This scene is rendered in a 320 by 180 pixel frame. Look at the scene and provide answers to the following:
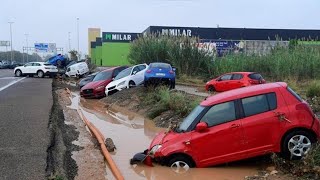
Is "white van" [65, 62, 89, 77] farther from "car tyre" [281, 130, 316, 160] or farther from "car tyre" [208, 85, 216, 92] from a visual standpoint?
"car tyre" [281, 130, 316, 160]

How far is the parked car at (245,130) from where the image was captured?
28.7ft

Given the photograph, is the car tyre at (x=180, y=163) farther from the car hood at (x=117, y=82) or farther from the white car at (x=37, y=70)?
the white car at (x=37, y=70)

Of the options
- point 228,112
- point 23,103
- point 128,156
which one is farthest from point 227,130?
point 23,103

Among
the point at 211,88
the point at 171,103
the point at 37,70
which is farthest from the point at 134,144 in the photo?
the point at 37,70

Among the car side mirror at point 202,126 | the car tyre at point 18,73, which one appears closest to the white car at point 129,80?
the car side mirror at point 202,126

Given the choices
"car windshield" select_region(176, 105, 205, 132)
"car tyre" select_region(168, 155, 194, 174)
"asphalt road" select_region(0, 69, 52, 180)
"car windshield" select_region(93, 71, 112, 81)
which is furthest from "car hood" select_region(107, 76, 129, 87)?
"car tyre" select_region(168, 155, 194, 174)

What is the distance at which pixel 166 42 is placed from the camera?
121ft

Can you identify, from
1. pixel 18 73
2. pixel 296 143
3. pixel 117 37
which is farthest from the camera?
pixel 117 37

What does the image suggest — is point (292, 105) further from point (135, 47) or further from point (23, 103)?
point (135, 47)

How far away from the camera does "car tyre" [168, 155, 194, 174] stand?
357 inches

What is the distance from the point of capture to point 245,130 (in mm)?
8820

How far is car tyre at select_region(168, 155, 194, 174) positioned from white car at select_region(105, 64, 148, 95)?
1670 cm

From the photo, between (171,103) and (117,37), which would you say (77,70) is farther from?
(117,37)

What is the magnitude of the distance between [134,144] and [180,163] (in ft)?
12.8
